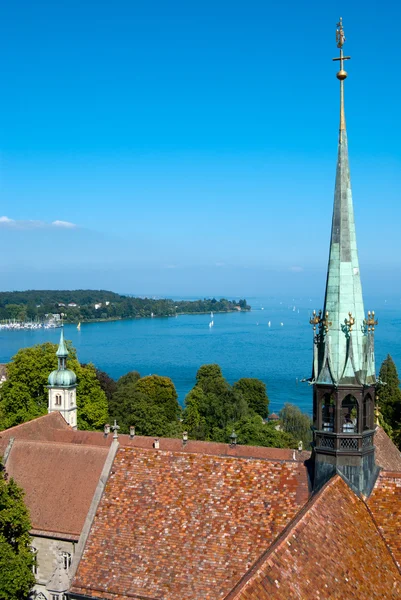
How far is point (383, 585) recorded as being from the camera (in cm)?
1459

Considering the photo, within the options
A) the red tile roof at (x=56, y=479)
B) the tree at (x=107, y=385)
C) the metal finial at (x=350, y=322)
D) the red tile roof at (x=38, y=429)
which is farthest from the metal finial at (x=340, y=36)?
the tree at (x=107, y=385)

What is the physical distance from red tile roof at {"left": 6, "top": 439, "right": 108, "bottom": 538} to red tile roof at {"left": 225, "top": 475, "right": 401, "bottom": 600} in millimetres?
18581

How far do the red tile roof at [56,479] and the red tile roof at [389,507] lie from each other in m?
18.4

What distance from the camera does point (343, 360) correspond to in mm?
17641

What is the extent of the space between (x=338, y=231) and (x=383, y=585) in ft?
30.8

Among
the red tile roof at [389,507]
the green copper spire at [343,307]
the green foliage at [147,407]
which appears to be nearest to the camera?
the red tile roof at [389,507]

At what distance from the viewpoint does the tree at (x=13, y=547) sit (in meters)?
21.9

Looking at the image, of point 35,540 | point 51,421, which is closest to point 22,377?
point 51,421

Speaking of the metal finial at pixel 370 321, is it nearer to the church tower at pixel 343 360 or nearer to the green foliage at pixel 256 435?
the church tower at pixel 343 360

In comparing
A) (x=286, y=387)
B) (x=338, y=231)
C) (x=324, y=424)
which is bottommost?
(x=286, y=387)

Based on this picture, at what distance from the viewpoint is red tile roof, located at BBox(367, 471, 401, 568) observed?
631 inches

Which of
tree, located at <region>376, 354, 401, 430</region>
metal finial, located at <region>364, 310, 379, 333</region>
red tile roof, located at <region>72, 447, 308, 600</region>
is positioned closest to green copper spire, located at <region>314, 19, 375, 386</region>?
metal finial, located at <region>364, 310, 379, 333</region>

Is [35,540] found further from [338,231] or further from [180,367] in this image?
[180,367]

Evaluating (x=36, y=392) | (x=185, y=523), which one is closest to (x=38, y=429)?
(x=36, y=392)
